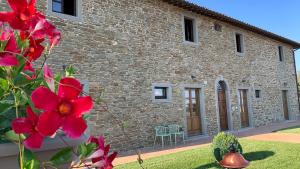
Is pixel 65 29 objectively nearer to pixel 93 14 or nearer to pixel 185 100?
pixel 93 14

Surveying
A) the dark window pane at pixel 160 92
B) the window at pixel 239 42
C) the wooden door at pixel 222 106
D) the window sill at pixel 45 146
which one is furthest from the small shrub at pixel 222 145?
the window at pixel 239 42

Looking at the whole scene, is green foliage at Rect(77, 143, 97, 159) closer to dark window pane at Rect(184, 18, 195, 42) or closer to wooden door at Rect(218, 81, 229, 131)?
dark window pane at Rect(184, 18, 195, 42)

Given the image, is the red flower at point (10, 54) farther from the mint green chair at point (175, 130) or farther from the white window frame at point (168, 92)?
the mint green chair at point (175, 130)

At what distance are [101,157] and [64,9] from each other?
8.99 meters

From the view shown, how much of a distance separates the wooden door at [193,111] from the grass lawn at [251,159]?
11.1 feet

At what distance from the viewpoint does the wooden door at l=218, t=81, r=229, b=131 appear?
544 inches

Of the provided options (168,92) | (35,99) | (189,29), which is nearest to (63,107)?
(35,99)

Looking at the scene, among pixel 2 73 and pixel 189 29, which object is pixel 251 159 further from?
pixel 2 73

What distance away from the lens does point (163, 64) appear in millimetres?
11469

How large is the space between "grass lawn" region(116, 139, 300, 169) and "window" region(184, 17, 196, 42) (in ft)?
18.6

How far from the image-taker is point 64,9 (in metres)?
9.15

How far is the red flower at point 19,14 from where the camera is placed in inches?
30.2

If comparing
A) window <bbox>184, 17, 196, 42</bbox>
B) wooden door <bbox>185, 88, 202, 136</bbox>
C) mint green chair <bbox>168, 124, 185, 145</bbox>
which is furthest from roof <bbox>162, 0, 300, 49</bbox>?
mint green chair <bbox>168, 124, 185, 145</bbox>

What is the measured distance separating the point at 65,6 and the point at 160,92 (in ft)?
14.6
